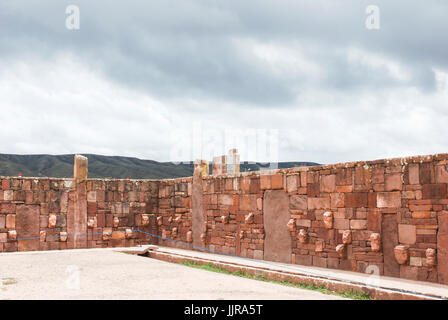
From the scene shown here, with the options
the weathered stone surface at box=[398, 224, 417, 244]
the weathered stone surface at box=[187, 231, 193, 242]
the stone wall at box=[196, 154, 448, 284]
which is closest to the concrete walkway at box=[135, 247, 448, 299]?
the stone wall at box=[196, 154, 448, 284]

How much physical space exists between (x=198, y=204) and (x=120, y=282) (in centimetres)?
646

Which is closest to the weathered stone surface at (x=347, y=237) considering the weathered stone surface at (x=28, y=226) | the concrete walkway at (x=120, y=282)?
the concrete walkway at (x=120, y=282)

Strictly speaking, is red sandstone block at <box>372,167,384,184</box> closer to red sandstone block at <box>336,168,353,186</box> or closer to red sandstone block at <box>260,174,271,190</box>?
red sandstone block at <box>336,168,353,186</box>

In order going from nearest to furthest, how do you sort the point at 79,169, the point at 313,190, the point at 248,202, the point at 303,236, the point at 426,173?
1. the point at 426,173
2. the point at 313,190
3. the point at 303,236
4. the point at 248,202
5. the point at 79,169

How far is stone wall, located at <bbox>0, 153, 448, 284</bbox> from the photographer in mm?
8328

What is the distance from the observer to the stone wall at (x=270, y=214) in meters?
8.33

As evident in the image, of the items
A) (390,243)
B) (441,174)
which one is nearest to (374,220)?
(390,243)

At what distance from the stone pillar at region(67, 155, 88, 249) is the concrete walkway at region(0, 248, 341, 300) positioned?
3533mm

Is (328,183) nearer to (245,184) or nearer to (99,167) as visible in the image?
(245,184)

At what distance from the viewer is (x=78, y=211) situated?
47.3ft

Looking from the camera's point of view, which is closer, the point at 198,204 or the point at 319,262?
the point at 319,262

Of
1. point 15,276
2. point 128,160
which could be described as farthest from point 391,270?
point 128,160

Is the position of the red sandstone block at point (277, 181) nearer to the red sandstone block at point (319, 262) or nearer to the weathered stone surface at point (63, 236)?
the red sandstone block at point (319, 262)
